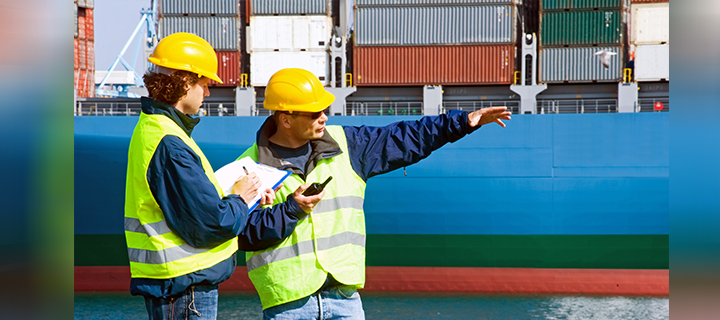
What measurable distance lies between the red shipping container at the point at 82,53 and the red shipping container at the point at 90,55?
35 millimetres

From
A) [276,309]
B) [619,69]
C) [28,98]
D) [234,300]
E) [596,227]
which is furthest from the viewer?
[619,69]

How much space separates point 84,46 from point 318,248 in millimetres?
14757

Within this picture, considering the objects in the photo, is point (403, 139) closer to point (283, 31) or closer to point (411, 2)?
point (411, 2)

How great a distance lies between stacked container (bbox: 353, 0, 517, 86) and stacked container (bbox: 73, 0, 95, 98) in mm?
7026

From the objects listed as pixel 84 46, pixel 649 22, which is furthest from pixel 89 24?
pixel 649 22

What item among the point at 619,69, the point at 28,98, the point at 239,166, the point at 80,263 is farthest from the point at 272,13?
the point at 28,98

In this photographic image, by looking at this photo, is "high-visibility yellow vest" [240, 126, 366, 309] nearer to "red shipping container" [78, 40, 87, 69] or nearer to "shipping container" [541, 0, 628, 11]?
"shipping container" [541, 0, 628, 11]

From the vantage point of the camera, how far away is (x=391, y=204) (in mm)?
10594

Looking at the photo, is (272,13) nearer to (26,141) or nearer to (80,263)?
(80,263)

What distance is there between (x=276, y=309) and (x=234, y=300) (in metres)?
6.91

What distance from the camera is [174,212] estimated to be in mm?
2148

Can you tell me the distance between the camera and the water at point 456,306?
807 centimetres

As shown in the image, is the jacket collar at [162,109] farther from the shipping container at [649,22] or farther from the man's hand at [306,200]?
the shipping container at [649,22]

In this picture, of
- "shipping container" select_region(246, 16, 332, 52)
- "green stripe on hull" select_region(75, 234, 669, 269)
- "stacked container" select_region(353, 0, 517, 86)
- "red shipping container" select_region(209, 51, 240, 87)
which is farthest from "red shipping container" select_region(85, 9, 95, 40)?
"green stripe on hull" select_region(75, 234, 669, 269)
